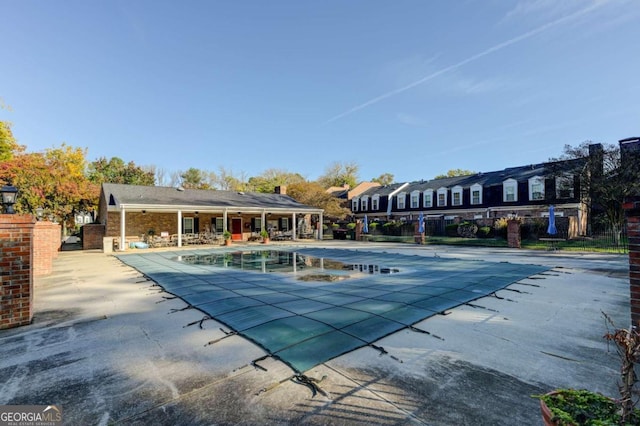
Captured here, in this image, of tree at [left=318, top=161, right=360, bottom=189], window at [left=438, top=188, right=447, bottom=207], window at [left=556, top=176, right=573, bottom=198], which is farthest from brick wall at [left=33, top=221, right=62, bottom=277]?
tree at [left=318, top=161, right=360, bottom=189]

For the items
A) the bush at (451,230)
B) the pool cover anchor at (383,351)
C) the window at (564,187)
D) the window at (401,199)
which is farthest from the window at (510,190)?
the pool cover anchor at (383,351)

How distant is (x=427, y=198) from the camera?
1175 inches

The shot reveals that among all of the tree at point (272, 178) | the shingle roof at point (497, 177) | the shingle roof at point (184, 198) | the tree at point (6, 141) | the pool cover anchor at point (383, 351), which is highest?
the tree at point (272, 178)

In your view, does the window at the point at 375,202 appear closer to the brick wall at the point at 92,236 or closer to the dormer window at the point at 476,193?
the dormer window at the point at 476,193

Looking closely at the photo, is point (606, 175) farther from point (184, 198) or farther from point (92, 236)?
point (92, 236)

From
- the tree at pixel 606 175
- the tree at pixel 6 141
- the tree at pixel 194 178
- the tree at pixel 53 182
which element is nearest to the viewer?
the tree at pixel 606 175

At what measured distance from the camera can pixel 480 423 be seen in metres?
2.14

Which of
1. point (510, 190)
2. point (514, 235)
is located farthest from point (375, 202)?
point (514, 235)

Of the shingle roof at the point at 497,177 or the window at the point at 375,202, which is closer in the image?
the shingle roof at the point at 497,177

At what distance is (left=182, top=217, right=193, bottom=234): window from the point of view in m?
21.8

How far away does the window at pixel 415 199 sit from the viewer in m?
30.4

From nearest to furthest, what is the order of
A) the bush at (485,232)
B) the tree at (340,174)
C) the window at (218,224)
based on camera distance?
1. the bush at (485,232)
2. the window at (218,224)
3. the tree at (340,174)

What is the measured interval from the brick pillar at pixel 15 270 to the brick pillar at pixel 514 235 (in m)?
21.2

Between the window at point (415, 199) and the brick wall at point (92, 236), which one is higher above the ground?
the window at point (415, 199)
